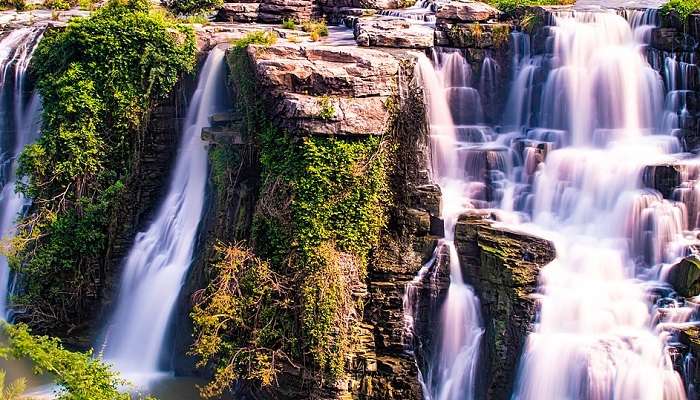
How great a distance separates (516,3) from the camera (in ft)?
70.7

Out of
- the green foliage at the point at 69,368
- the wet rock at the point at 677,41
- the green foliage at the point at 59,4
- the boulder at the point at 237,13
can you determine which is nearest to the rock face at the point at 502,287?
the green foliage at the point at 69,368

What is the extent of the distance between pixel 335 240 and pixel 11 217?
31.9 ft

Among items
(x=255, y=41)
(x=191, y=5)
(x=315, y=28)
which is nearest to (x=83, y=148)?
(x=255, y=41)

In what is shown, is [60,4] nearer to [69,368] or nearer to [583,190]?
[69,368]

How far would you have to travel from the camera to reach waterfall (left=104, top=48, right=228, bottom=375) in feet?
55.2

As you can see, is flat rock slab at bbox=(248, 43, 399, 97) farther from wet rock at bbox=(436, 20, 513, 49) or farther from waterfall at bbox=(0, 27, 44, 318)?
waterfall at bbox=(0, 27, 44, 318)

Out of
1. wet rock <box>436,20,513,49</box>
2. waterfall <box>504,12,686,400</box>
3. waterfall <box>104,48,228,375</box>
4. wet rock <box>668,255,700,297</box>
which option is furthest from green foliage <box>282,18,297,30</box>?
wet rock <box>668,255,700,297</box>

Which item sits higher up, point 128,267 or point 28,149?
point 28,149

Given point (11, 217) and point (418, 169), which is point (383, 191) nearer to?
point (418, 169)

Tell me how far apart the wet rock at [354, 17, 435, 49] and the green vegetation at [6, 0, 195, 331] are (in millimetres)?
5098

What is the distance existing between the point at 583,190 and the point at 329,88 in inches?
256

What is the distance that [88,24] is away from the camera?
1862 centimetres

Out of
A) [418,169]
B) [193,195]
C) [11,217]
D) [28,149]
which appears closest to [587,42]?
[418,169]

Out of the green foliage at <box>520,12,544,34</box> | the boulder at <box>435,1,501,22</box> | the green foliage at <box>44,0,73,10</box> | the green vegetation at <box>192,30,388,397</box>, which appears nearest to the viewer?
the green vegetation at <box>192,30,388,397</box>
